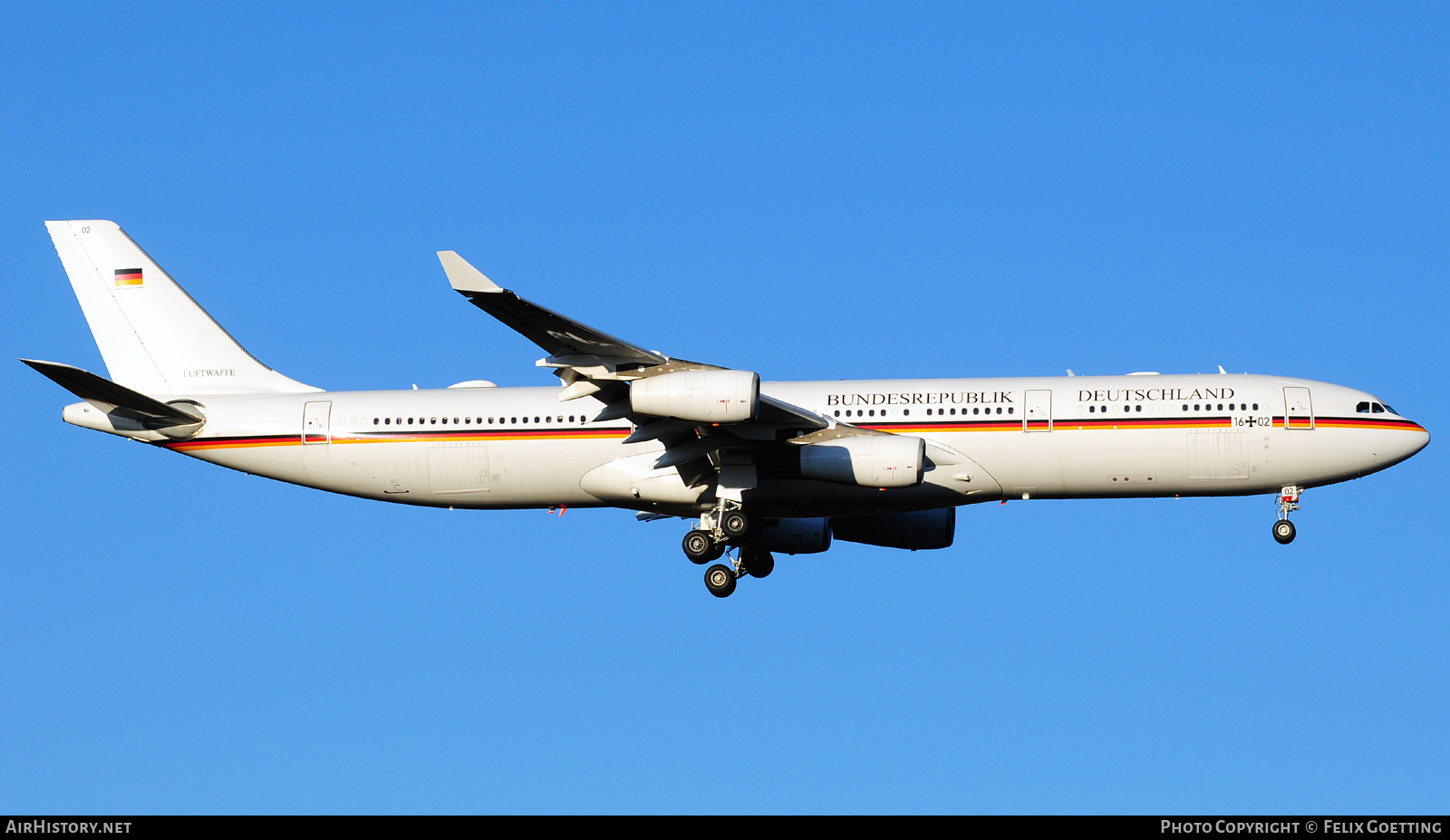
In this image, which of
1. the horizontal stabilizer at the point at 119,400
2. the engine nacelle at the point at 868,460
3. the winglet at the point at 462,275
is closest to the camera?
the winglet at the point at 462,275

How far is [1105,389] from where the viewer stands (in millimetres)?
39094

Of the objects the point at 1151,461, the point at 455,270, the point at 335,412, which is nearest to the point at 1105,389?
the point at 1151,461

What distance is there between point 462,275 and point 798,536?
15.4 m

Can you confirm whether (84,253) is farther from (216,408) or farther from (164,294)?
(216,408)

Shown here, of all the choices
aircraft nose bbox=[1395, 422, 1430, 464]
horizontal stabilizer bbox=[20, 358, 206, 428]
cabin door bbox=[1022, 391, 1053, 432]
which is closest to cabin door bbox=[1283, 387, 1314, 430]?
aircraft nose bbox=[1395, 422, 1430, 464]

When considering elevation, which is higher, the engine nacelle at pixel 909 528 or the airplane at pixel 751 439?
the airplane at pixel 751 439

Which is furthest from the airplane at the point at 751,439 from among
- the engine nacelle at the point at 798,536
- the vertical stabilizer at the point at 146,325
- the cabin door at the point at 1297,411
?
the engine nacelle at the point at 798,536

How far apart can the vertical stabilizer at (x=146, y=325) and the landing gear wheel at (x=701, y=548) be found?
12177 mm

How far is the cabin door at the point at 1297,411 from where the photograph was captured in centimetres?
3872

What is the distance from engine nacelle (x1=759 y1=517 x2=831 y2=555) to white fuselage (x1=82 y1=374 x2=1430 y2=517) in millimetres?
3326

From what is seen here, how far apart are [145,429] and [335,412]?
5071 millimetres

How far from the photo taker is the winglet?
107 ft

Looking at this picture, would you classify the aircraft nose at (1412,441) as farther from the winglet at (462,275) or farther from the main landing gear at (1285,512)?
the winglet at (462,275)

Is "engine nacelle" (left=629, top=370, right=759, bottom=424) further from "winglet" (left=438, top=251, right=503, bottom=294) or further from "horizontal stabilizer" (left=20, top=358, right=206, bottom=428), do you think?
"horizontal stabilizer" (left=20, top=358, right=206, bottom=428)
